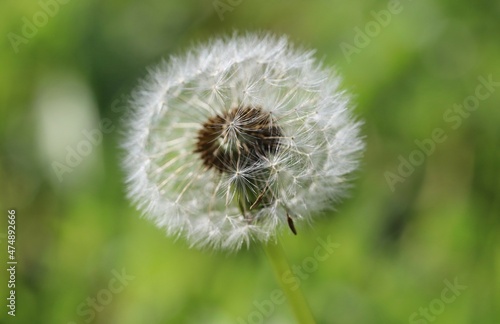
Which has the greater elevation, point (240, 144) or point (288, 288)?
point (240, 144)

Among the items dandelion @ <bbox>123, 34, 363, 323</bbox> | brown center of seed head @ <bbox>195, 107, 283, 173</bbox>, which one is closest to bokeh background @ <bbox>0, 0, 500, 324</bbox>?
dandelion @ <bbox>123, 34, 363, 323</bbox>

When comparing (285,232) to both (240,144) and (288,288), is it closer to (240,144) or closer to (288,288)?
(240,144)

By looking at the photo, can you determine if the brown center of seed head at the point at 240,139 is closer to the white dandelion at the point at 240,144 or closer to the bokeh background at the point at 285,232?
the white dandelion at the point at 240,144

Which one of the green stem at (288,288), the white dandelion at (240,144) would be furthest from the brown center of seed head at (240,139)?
the green stem at (288,288)

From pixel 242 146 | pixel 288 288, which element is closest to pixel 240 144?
pixel 242 146

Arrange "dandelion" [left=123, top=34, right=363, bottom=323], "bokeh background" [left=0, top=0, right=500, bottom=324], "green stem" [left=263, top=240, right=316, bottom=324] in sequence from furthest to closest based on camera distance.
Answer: "bokeh background" [left=0, top=0, right=500, bottom=324] < "dandelion" [left=123, top=34, right=363, bottom=323] < "green stem" [left=263, top=240, right=316, bottom=324]

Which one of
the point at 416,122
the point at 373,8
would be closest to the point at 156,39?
the point at 373,8

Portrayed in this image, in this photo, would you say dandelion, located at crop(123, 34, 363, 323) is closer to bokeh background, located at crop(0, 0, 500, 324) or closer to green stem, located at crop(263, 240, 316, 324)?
green stem, located at crop(263, 240, 316, 324)
